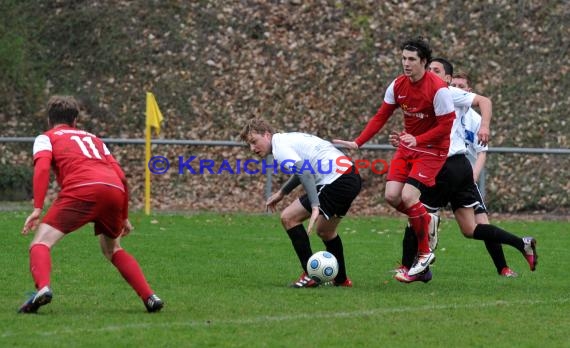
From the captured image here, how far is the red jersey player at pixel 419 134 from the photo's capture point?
9.62 meters

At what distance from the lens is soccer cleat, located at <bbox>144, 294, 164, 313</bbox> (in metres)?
7.81

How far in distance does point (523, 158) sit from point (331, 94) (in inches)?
164

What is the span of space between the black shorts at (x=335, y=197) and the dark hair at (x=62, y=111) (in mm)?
2467

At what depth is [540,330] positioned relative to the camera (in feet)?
24.1

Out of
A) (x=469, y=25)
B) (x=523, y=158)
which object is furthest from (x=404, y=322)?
(x=469, y=25)

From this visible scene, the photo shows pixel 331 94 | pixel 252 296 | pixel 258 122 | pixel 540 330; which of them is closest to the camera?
pixel 540 330

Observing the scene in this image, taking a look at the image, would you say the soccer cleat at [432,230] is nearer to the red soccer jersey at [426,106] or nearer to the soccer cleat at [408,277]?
the soccer cleat at [408,277]

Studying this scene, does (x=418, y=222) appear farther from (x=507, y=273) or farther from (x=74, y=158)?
(x=74, y=158)

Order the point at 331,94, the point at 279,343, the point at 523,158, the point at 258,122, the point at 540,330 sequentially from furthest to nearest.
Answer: the point at 331,94
the point at 523,158
the point at 258,122
the point at 540,330
the point at 279,343

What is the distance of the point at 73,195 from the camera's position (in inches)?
302

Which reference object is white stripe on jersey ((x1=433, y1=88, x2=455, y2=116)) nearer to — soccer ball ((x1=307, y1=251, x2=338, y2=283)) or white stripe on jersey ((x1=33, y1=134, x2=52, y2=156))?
soccer ball ((x1=307, y1=251, x2=338, y2=283))

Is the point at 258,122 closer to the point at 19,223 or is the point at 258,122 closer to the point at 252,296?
the point at 252,296

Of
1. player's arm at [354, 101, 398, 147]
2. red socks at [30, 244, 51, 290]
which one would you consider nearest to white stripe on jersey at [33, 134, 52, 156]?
red socks at [30, 244, 51, 290]

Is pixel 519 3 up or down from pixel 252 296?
up
